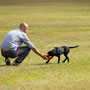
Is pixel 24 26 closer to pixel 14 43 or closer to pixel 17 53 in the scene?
pixel 14 43

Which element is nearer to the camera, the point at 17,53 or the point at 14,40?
the point at 14,40

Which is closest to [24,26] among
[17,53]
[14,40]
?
[14,40]

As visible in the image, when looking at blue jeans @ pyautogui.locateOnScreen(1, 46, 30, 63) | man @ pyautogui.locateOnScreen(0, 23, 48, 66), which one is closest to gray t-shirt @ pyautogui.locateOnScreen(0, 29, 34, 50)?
man @ pyautogui.locateOnScreen(0, 23, 48, 66)

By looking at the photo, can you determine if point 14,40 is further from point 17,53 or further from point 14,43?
point 17,53

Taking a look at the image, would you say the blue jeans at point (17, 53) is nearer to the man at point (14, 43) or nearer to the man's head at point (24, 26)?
the man at point (14, 43)

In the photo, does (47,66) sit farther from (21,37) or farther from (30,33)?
(30,33)

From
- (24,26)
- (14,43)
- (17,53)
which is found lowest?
(17,53)

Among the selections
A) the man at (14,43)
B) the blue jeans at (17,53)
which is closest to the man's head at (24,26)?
the man at (14,43)

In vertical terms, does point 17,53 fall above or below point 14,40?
below

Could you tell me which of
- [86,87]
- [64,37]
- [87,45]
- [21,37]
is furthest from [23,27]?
[64,37]

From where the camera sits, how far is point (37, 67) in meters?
11.0

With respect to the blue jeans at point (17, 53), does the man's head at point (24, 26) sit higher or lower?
higher

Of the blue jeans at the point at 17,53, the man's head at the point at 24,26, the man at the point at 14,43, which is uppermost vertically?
the man's head at the point at 24,26

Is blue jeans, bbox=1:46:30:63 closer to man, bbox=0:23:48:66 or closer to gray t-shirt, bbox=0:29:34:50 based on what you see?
man, bbox=0:23:48:66
